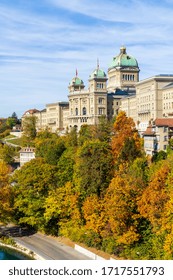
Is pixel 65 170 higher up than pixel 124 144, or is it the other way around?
pixel 124 144

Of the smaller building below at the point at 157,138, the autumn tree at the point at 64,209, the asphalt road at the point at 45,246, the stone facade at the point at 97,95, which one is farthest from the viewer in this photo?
the stone facade at the point at 97,95

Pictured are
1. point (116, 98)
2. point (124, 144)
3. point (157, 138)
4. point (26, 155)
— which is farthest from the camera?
point (116, 98)

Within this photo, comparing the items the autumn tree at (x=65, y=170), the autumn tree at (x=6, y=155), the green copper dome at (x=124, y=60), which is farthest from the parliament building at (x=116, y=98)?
the autumn tree at (x=65, y=170)

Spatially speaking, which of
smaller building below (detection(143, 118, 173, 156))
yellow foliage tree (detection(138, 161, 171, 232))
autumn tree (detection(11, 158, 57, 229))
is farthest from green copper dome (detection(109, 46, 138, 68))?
yellow foliage tree (detection(138, 161, 171, 232))

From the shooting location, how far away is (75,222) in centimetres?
4544

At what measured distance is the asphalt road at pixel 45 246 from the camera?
39.6 metres

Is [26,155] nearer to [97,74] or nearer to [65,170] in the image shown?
[65,170]

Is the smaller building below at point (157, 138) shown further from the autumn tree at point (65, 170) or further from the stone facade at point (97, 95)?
the stone facade at point (97, 95)

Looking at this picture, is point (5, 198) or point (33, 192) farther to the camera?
point (33, 192)

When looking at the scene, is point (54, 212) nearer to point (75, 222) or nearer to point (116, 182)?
point (75, 222)

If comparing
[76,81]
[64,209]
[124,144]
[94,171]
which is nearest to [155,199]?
[94,171]

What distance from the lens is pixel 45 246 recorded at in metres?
43.2

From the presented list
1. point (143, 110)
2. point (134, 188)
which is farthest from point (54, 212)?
point (143, 110)

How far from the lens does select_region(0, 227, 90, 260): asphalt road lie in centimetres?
3956
